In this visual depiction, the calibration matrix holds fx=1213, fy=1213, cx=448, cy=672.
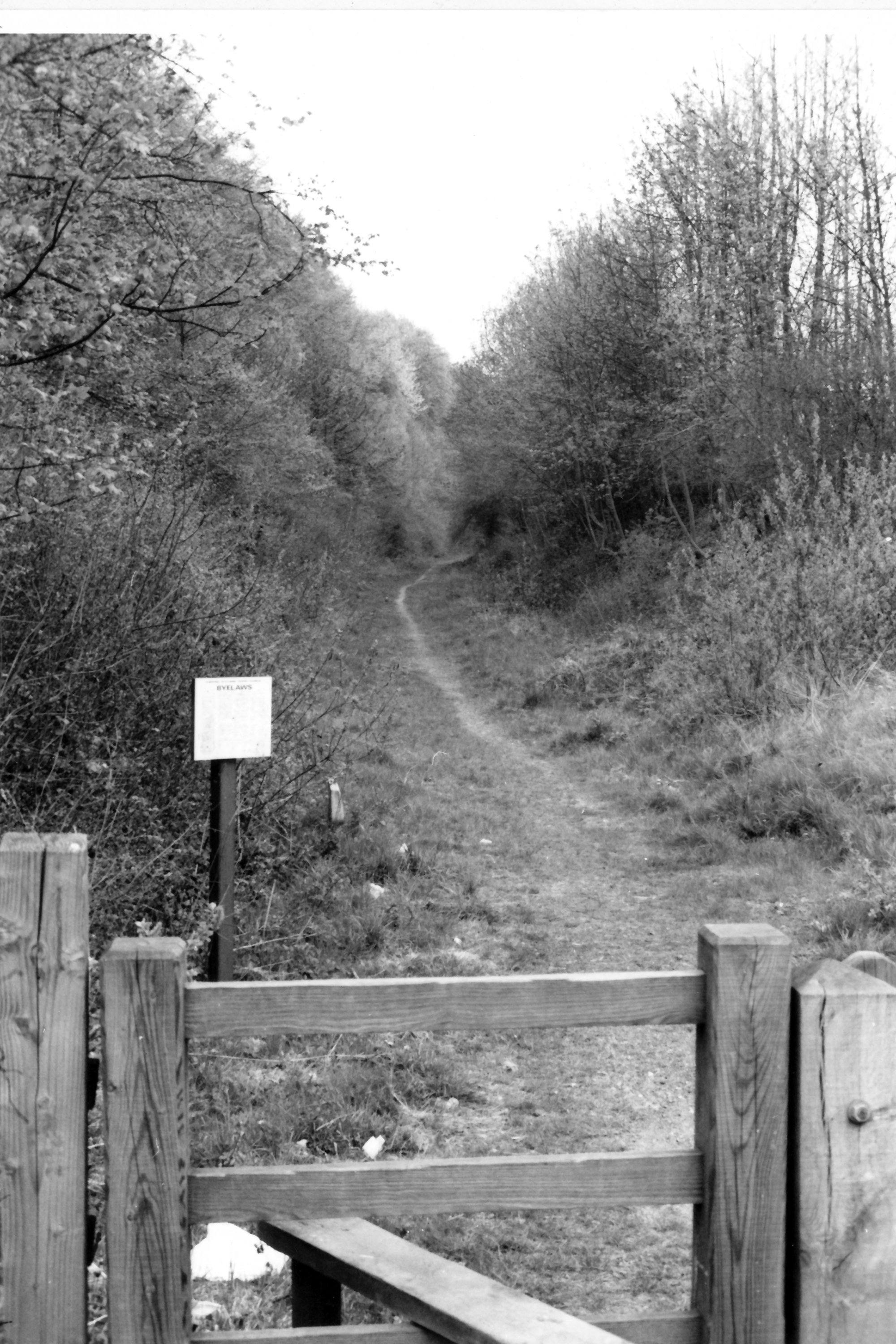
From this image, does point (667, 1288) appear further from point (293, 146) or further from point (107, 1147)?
point (293, 146)

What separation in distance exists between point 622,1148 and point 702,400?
57.6 ft

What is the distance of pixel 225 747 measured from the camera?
6160 mm

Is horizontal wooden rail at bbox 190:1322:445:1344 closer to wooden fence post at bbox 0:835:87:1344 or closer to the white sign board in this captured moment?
wooden fence post at bbox 0:835:87:1344

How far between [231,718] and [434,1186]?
3.93 metres

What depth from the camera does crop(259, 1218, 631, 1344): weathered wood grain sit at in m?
2.38

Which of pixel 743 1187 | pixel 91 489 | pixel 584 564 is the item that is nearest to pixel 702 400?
pixel 584 564

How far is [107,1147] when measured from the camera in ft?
8.00

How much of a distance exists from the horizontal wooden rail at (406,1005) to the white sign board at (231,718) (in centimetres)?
361

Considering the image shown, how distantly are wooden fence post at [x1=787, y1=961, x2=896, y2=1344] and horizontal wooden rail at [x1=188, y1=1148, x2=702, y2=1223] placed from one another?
0.25 meters

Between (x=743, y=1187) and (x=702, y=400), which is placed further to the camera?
(x=702, y=400)

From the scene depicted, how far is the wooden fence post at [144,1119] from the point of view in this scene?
2436 mm

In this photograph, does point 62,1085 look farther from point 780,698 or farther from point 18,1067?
point 780,698

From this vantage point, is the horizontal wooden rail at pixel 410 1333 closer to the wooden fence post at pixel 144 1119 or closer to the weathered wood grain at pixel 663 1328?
the weathered wood grain at pixel 663 1328

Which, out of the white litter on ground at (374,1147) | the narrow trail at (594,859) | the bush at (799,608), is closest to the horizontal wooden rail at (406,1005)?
the white litter on ground at (374,1147)
